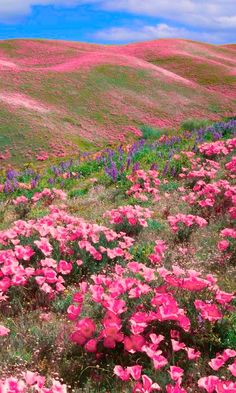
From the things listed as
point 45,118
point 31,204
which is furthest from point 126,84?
point 31,204

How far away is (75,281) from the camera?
18.7 feet

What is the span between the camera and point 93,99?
101 feet

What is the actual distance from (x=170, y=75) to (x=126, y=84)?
7.08 metres

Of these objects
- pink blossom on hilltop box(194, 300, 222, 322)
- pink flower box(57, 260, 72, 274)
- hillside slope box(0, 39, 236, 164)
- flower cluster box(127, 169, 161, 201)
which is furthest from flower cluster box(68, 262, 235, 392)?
hillside slope box(0, 39, 236, 164)

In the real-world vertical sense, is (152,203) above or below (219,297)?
below

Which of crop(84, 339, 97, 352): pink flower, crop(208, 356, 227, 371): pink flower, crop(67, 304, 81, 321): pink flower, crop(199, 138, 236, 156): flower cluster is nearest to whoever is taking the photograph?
crop(208, 356, 227, 371): pink flower

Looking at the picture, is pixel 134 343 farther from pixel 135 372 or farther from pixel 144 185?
pixel 144 185

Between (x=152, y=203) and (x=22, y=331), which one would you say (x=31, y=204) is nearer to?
(x=152, y=203)

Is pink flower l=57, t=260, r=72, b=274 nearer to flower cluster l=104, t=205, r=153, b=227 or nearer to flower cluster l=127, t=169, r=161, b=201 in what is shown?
flower cluster l=104, t=205, r=153, b=227

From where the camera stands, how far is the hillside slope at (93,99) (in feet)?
75.5

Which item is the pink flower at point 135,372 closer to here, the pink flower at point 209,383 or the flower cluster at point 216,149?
the pink flower at point 209,383

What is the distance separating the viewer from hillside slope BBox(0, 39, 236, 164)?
23.0 meters

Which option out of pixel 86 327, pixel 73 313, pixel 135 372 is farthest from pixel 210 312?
pixel 73 313

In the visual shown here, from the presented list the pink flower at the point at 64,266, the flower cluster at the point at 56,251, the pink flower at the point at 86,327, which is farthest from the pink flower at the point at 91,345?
the pink flower at the point at 64,266
